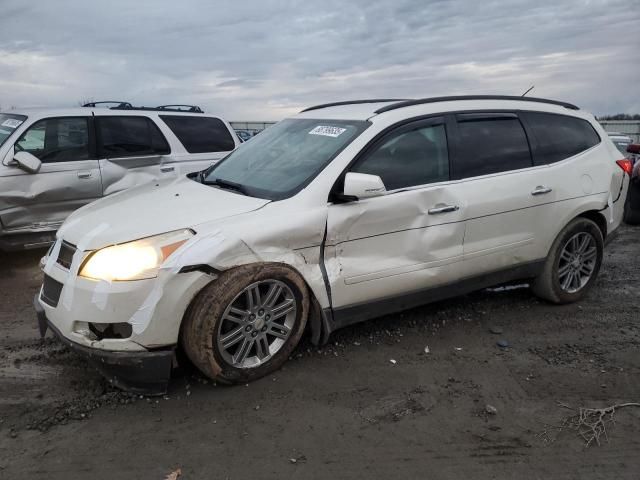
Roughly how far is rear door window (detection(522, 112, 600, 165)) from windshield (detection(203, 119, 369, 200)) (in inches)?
65.2

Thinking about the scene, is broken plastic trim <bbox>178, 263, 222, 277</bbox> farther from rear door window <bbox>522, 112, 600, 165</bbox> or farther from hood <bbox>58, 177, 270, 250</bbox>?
rear door window <bbox>522, 112, 600, 165</bbox>

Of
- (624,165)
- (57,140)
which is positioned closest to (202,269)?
(57,140)

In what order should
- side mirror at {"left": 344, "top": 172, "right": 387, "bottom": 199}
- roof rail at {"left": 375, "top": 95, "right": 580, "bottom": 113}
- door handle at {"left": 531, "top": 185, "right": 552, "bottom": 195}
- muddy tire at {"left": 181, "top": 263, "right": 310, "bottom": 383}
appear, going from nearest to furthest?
A: muddy tire at {"left": 181, "top": 263, "right": 310, "bottom": 383} < side mirror at {"left": 344, "top": 172, "right": 387, "bottom": 199} < roof rail at {"left": 375, "top": 95, "right": 580, "bottom": 113} < door handle at {"left": 531, "top": 185, "right": 552, "bottom": 195}

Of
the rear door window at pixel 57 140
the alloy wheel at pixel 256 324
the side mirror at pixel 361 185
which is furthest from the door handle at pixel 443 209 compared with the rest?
the rear door window at pixel 57 140

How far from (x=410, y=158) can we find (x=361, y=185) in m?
0.67

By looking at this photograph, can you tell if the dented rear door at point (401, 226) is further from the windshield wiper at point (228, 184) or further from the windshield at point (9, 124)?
the windshield at point (9, 124)

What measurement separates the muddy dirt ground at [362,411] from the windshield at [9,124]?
7.94ft

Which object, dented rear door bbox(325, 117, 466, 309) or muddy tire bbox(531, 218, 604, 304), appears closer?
dented rear door bbox(325, 117, 466, 309)

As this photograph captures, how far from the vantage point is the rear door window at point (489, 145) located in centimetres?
406

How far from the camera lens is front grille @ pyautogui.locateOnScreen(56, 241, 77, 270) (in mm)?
3201

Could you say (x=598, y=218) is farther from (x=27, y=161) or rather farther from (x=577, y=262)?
(x=27, y=161)

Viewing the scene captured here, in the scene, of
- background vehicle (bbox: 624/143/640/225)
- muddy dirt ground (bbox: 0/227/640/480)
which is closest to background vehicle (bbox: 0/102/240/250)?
muddy dirt ground (bbox: 0/227/640/480)

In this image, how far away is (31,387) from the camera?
335cm

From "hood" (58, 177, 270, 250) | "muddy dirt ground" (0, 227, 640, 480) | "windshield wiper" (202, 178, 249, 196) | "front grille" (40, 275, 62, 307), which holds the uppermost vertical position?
"windshield wiper" (202, 178, 249, 196)
